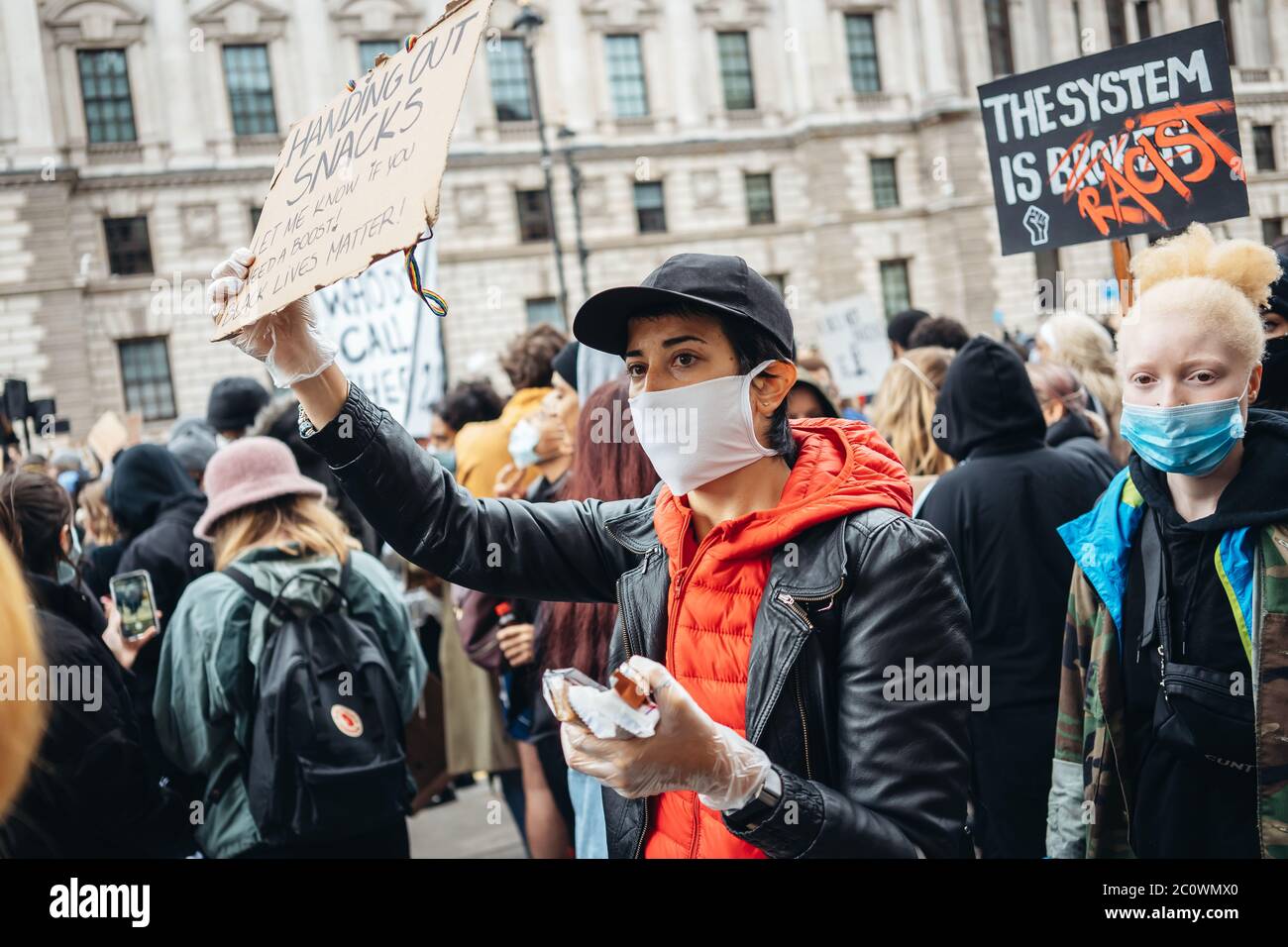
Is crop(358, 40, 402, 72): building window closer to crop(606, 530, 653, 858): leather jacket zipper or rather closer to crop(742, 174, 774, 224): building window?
crop(742, 174, 774, 224): building window

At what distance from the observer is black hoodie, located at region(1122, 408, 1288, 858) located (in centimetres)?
244

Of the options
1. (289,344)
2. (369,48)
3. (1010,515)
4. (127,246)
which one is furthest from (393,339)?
(127,246)

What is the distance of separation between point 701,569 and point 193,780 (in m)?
2.40

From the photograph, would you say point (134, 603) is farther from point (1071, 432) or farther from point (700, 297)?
point (1071, 432)

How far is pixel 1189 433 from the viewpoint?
2.50 m

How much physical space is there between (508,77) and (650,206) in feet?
19.2

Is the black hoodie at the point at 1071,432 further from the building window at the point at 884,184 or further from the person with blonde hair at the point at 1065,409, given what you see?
the building window at the point at 884,184

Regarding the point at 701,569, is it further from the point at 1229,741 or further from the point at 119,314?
the point at 119,314

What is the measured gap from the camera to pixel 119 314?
95.5 ft

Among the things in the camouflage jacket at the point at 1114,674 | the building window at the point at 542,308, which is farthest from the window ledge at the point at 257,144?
the camouflage jacket at the point at 1114,674

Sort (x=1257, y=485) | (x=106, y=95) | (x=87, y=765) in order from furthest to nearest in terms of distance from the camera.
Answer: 1. (x=106, y=95)
2. (x=87, y=765)
3. (x=1257, y=485)

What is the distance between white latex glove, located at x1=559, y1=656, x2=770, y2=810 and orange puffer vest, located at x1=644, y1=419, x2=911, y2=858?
25 cm

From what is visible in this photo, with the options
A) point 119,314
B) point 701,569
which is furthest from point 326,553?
point 119,314

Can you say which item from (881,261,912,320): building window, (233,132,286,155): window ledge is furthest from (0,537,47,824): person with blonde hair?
(881,261,912,320): building window
